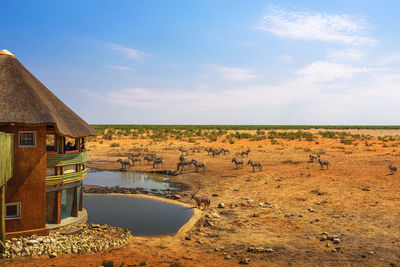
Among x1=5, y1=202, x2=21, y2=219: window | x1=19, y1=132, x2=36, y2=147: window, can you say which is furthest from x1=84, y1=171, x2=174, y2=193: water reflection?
x1=19, y1=132, x2=36, y2=147: window

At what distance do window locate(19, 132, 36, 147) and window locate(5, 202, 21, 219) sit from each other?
2817mm

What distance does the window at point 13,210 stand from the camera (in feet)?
45.9

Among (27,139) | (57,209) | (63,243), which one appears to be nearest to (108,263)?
(63,243)

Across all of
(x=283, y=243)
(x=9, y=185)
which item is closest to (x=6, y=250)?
(x=9, y=185)

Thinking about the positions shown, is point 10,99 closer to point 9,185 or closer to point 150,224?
point 9,185

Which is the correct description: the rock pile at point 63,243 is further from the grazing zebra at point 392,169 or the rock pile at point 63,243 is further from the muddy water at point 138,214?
the grazing zebra at point 392,169

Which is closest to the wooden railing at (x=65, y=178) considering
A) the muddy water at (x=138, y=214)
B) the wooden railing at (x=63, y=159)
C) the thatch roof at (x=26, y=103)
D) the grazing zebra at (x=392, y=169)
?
the wooden railing at (x=63, y=159)

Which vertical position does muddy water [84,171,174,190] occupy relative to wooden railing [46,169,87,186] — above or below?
below

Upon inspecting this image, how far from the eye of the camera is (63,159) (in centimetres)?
1581

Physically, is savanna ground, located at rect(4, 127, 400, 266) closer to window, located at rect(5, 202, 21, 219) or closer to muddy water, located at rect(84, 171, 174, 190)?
muddy water, located at rect(84, 171, 174, 190)

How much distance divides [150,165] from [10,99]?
27.2 meters

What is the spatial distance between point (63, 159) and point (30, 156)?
6.08ft

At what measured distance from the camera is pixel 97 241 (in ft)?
47.5

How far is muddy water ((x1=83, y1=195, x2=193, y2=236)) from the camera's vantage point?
59.5 ft
